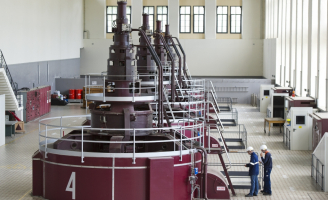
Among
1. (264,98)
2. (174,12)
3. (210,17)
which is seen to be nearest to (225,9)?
(210,17)

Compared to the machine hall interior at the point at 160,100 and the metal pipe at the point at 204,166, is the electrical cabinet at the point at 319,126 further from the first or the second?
the metal pipe at the point at 204,166

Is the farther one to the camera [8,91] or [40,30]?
[40,30]

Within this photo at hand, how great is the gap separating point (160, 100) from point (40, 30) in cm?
2246

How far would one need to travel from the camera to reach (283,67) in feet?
117

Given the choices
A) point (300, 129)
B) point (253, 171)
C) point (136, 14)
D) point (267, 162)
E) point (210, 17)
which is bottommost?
point (253, 171)

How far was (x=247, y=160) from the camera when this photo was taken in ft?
59.2

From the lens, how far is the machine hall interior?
39.4ft

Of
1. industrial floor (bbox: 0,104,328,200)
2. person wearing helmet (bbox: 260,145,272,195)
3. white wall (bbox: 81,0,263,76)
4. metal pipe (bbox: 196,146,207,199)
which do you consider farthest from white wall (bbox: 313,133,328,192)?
white wall (bbox: 81,0,263,76)

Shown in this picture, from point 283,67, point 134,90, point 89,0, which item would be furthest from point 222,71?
point 134,90

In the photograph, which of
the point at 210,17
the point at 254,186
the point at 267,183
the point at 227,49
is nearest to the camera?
the point at 254,186

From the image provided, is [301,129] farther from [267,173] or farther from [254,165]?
[254,165]

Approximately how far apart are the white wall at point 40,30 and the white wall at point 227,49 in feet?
7.13

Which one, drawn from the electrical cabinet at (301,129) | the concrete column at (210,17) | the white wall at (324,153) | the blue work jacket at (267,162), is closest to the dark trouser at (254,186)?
the blue work jacket at (267,162)

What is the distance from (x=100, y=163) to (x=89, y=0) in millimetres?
37466
